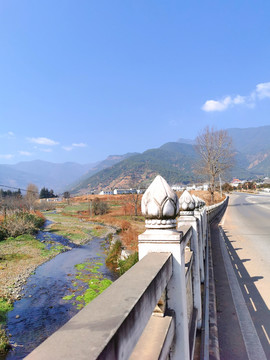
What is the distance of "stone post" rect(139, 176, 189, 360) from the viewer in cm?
190

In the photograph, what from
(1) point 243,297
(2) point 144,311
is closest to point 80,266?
(1) point 243,297

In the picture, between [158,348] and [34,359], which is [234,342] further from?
[34,359]

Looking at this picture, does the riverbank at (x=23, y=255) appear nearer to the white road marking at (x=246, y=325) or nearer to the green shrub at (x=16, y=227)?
the green shrub at (x=16, y=227)

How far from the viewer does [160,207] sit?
6.21 ft

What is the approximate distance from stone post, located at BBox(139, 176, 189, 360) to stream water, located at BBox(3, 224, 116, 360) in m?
7.22

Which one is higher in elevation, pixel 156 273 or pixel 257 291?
pixel 156 273

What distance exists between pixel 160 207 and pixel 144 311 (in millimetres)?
841

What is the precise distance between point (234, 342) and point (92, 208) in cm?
4404

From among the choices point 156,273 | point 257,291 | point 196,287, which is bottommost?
point 257,291

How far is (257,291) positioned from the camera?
19.6 ft

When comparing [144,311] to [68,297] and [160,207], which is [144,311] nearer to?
[160,207]

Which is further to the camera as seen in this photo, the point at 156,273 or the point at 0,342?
the point at 0,342

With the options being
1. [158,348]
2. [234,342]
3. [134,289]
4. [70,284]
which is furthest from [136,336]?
[70,284]

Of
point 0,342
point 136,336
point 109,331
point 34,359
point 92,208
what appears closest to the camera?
point 34,359
